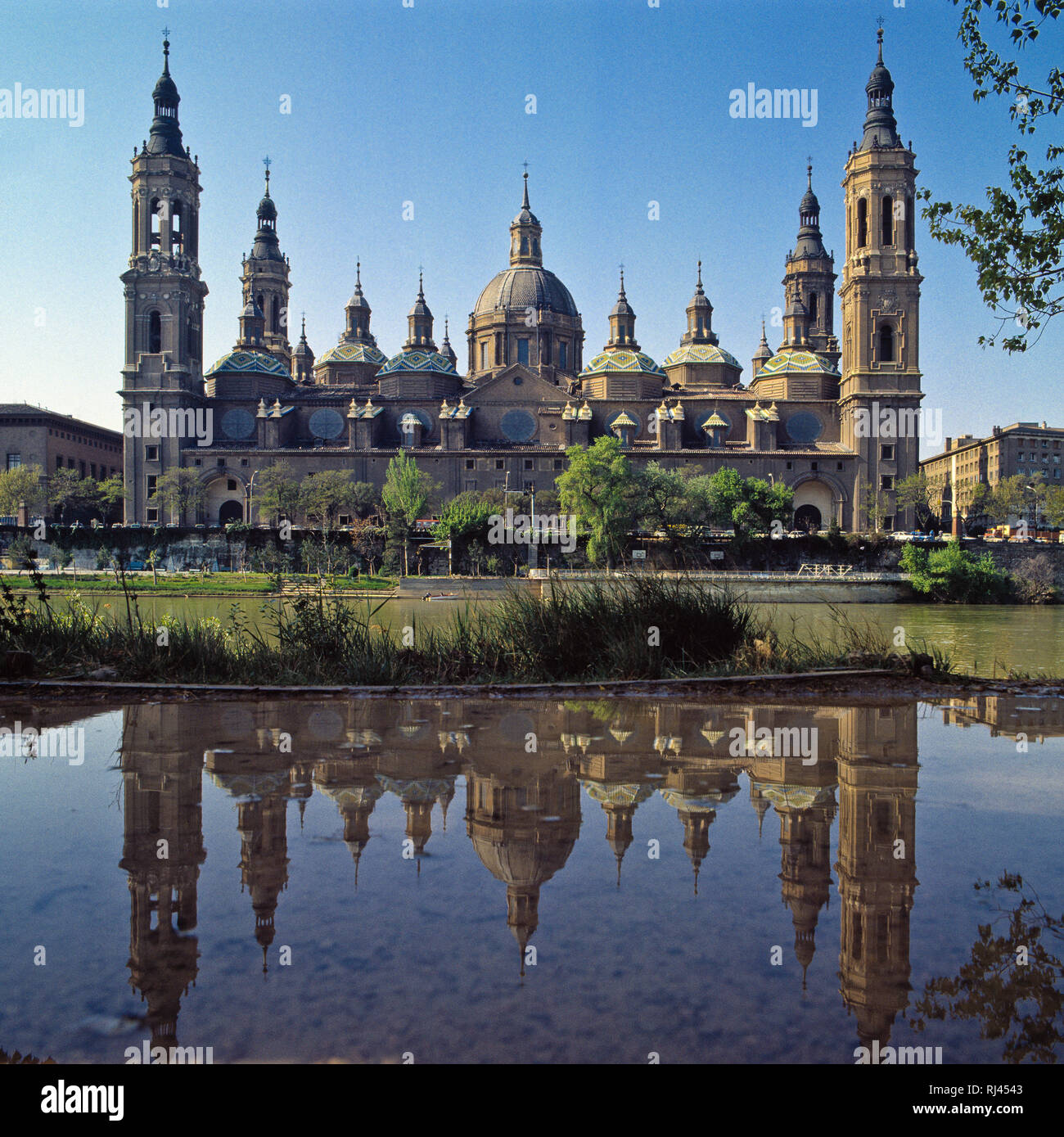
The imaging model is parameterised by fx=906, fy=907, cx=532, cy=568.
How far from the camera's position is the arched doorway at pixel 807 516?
57.1m

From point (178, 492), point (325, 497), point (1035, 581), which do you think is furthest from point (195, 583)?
point (1035, 581)

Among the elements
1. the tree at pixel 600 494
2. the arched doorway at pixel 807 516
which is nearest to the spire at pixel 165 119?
the tree at pixel 600 494

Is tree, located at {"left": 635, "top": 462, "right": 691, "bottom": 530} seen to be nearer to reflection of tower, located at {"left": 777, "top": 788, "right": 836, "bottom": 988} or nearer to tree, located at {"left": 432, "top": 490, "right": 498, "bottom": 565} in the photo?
tree, located at {"left": 432, "top": 490, "right": 498, "bottom": 565}

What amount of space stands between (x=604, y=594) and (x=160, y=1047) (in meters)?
6.91

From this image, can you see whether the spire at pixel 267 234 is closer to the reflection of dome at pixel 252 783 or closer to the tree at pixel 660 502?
the tree at pixel 660 502

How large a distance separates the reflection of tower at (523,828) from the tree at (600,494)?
37140 mm

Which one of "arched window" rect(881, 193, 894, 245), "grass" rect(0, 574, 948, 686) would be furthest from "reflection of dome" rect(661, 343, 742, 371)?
"grass" rect(0, 574, 948, 686)

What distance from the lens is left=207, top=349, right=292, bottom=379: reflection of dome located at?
2406 inches

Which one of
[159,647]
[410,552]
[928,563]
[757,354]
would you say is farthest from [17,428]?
[159,647]

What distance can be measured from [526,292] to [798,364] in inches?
778

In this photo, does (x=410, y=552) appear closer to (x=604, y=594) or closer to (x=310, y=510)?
(x=310, y=510)

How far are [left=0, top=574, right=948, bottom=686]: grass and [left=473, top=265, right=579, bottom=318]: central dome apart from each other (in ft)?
194

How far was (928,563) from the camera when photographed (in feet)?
124

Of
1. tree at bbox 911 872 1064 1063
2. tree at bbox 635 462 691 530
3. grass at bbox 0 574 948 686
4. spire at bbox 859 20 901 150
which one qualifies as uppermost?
spire at bbox 859 20 901 150
